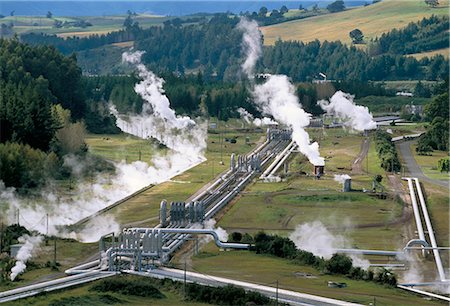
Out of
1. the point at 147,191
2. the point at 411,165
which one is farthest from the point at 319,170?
the point at 147,191

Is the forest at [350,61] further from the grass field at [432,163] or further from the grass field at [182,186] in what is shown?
the grass field at [432,163]

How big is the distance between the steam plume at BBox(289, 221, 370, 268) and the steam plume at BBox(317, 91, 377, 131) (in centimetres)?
4918

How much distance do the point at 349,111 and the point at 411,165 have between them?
3100 centimetres

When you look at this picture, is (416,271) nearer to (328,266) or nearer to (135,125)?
(328,266)

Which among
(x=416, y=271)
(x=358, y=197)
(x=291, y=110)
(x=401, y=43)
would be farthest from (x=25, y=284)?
(x=401, y=43)

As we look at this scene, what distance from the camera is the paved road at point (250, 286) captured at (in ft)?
139

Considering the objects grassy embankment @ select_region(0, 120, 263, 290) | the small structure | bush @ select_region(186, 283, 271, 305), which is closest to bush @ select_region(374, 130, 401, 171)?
grassy embankment @ select_region(0, 120, 263, 290)

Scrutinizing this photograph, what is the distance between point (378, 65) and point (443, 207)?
4306 inches

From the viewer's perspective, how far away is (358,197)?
224ft

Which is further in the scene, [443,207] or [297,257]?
[443,207]

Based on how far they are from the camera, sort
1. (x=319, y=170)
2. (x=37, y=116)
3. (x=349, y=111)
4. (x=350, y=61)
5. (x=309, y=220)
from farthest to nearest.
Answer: (x=350, y=61)
(x=349, y=111)
(x=319, y=170)
(x=37, y=116)
(x=309, y=220)

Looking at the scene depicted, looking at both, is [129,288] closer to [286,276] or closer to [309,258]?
[286,276]

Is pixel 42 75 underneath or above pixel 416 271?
above

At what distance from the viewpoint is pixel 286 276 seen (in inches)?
1869
